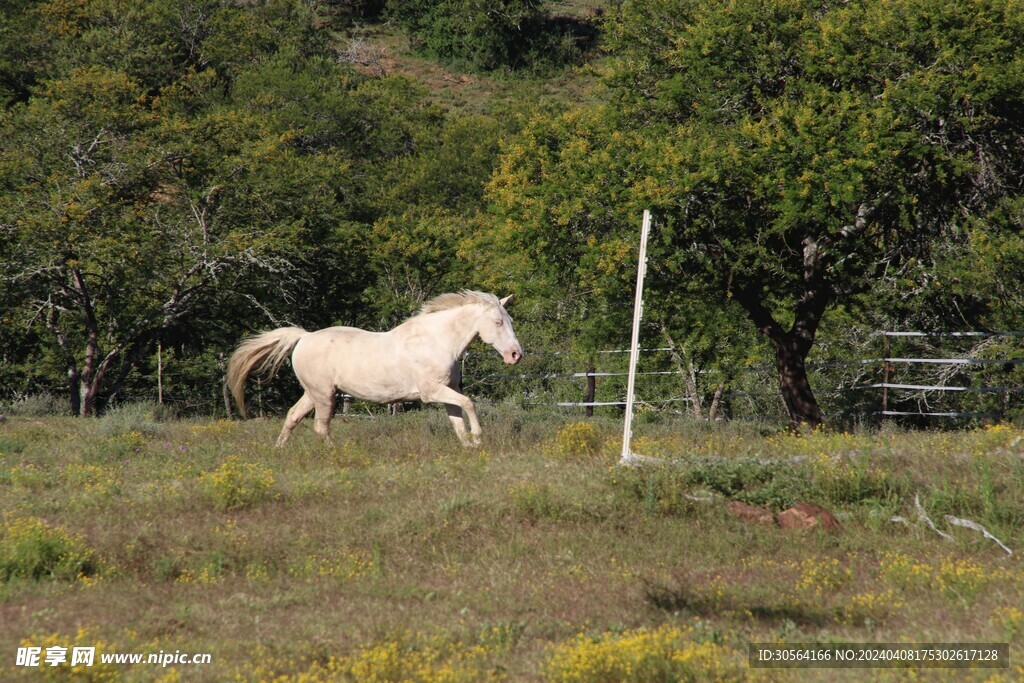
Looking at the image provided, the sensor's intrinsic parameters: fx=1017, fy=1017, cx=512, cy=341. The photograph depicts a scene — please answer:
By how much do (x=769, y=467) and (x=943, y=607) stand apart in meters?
3.54

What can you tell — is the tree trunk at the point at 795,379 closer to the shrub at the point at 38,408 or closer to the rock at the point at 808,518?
the rock at the point at 808,518

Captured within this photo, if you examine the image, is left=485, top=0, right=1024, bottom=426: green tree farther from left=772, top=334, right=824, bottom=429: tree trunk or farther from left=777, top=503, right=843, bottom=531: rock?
left=777, top=503, right=843, bottom=531: rock

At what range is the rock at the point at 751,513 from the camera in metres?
9.95

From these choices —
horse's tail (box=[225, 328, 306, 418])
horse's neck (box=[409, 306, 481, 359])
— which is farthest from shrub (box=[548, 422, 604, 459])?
horse's tail (box=[225, 328, 306, 418])

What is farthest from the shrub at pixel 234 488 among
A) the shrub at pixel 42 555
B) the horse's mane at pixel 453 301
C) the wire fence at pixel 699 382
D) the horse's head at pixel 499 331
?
the wire fence at pixel 699 382

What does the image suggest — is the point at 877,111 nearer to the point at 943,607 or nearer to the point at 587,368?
the point at 943,607

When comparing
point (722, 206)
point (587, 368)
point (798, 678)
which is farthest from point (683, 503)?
point (587, 368)

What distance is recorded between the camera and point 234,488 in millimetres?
10547

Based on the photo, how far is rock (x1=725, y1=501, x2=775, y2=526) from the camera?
9.95 metres

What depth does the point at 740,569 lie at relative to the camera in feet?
28.8

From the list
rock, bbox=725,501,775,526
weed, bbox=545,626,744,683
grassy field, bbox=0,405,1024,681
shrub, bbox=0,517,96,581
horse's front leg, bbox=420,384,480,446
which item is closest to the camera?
weed, bbox=545,626,744,683

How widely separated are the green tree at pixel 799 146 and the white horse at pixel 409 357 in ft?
11.4

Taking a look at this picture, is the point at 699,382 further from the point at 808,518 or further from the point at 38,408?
the point at 808,518

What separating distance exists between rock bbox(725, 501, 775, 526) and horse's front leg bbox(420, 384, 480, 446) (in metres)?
4.22
